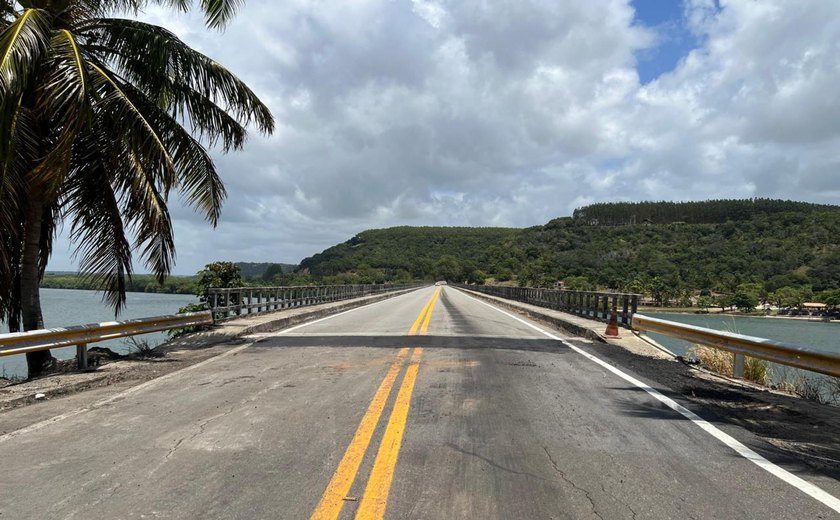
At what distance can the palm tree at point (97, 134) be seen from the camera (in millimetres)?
8906

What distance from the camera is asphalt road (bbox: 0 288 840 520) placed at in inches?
158

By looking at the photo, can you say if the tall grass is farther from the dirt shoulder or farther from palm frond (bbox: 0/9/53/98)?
palm frond (bbox: 0/9/53/98)

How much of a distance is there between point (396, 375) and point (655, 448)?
168 inches

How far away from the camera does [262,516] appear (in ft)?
12.5

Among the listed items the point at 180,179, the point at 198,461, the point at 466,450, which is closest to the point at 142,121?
the point at 180,179

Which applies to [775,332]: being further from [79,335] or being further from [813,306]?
[79,335]

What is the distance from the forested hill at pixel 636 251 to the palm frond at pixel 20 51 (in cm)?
4947

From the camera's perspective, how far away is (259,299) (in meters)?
19.9

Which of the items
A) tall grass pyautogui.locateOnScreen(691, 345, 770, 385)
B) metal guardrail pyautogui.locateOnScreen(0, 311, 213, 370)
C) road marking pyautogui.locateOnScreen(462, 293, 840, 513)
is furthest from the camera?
tall grass pyautogui.locateOnScreen(691, 345, 770, 385)

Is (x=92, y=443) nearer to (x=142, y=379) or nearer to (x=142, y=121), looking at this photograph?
(x=142, y=379)

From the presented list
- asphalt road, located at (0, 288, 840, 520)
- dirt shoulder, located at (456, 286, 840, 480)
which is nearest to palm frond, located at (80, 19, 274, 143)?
asphalt road, located at (0, 288, 840, 520)

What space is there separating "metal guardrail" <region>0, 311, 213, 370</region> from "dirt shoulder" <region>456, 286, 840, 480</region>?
353 inches

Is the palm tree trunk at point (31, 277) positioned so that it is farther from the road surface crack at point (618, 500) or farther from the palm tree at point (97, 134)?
the road surface crack at point (618, 500)

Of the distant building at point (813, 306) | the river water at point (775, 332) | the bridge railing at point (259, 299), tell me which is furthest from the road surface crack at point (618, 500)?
the distant building at point (813, 306)
